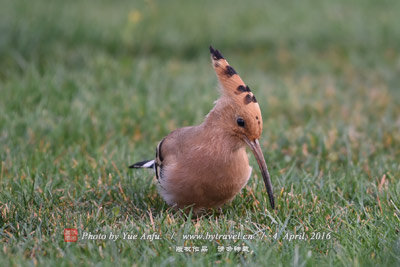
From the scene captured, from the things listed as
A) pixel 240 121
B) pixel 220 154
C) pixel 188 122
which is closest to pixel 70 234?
pixel 220 154

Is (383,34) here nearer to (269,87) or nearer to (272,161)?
(269,87)

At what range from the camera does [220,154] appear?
2.96 metres

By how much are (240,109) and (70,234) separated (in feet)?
3.49

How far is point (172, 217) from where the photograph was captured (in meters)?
2.90

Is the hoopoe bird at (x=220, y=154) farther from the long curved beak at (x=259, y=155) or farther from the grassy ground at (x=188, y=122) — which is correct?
the grassy ground at (x=188, y=122)

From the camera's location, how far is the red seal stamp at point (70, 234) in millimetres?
2559

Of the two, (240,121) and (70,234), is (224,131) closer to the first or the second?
(240,121)


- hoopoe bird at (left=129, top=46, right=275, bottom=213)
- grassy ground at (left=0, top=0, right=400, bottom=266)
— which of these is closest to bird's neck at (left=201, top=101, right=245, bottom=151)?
hoopoe bird at (left=129, top=46, right=275, bottom=213)

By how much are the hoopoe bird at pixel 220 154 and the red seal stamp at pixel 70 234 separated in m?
0.61

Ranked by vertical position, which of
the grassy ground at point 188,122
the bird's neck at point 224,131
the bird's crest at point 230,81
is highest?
the bird's crest at point 230,81

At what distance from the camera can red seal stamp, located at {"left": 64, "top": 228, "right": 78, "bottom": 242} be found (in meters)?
2.56

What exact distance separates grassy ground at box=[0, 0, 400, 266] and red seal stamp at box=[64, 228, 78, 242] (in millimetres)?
Result: 33

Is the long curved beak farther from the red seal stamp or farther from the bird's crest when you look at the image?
the red seal stamp

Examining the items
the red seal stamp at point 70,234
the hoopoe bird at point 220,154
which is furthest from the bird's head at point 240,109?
the red seal stamp at point 70,234
